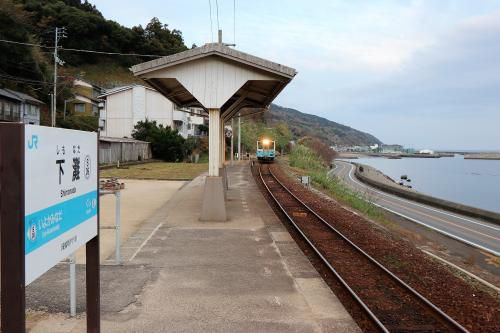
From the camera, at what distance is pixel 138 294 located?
6.17 m

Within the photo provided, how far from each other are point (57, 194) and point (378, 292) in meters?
5.49

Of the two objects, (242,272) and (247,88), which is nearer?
(242,272)

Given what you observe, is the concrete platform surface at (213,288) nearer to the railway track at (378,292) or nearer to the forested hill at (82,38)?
the railway track at (378,292)

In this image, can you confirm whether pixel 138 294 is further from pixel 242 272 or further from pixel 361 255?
pixel 361 255

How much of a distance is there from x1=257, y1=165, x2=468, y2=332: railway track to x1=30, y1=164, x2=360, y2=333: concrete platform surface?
0.64 meters

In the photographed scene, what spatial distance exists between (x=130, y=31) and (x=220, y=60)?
83.6 meters

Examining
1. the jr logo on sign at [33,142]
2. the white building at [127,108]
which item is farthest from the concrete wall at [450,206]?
the jr logo on sign at [33,142]

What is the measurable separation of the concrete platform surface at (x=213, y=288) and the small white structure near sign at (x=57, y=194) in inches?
68.9

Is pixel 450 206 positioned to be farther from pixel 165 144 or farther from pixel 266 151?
→ pixel 165 144

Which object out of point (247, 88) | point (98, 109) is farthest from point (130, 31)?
point (247, 88)

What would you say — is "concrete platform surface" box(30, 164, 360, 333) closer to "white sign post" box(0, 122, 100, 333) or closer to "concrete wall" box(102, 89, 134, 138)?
"white sign post" box(0, 122, 100, 333)

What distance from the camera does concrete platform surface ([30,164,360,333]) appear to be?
521cm

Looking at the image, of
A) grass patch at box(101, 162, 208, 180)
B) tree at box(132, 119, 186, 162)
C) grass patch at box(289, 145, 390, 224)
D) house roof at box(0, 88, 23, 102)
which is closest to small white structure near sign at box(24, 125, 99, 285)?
grass patch at box(289, 145, 390, 224)

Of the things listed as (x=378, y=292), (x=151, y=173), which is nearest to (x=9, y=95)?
(x=151, y=173)
